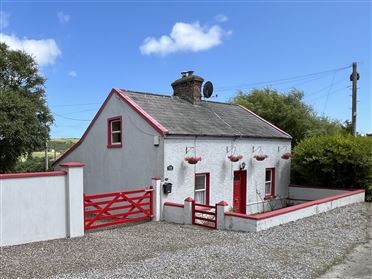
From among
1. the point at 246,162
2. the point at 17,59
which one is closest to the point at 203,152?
the point at 246,162

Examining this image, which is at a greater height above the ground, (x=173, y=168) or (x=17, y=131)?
(x=17, y=131)

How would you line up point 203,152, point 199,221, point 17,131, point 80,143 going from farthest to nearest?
point 17,131 → point 80,143 → point 203,152 → point 199,221

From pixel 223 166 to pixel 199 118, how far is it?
2.42 m

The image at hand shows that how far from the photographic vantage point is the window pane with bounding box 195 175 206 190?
46.4ft

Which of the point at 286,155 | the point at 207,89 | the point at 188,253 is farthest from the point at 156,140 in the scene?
the point at 286,155

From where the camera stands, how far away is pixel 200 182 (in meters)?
14.3

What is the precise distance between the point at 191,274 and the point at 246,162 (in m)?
10.1

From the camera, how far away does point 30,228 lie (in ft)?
29.7

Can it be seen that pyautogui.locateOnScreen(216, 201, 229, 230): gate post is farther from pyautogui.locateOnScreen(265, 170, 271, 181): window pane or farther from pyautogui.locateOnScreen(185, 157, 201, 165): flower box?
pyautogui.locateOnScreen(265, 170, 271, 181): window pane

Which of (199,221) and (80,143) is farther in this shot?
(80,143)

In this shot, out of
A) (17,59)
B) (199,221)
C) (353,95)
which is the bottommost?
(199,221)

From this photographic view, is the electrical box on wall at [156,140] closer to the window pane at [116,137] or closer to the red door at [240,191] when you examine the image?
the window pane at [116,137]

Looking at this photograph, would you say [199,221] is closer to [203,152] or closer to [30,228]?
[203,152]

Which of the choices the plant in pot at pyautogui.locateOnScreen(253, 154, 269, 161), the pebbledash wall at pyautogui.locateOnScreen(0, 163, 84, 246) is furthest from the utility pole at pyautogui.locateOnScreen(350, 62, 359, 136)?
the pebbledash wall at pyautogui.locateOnScreen(0, 163, 84, 246)
